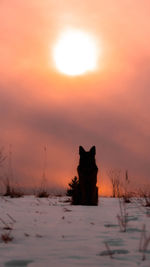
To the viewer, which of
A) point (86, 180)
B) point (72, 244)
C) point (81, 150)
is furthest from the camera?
point (81, 150)

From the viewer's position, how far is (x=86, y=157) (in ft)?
23.8

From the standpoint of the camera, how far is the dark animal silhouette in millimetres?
7008

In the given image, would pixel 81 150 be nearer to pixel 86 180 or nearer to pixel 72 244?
pixel 86 180

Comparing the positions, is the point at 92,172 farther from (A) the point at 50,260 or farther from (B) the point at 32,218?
(A) the point at 50,260

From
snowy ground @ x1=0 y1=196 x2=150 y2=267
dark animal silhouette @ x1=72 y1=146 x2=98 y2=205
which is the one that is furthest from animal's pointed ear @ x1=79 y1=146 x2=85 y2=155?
snowy ground @ x1=0 y1=196 x2=150 y2=267

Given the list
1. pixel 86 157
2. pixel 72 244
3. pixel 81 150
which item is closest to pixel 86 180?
pixel 86 157

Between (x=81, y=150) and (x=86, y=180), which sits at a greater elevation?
(x=81, y=150)

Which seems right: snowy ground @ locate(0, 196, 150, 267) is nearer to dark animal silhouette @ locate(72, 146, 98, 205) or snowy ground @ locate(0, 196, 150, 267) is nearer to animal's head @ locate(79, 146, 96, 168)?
dark animal silhouette @ locate(72, 146, 98, 205)

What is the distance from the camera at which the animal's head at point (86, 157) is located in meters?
7.23

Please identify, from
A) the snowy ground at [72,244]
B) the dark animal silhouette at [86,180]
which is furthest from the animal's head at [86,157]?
the snowy ground at [72,244]

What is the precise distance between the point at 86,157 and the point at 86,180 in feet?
1.61

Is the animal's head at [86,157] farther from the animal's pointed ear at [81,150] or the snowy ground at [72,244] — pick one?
the snowy ground at [72,244]

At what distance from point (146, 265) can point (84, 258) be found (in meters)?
0.42

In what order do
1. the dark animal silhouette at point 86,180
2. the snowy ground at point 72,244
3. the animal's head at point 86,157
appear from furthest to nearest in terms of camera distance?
the animal's head at point 86,157
the dark animal silhouette at point 86,180
the snowy ground at point 72,244
